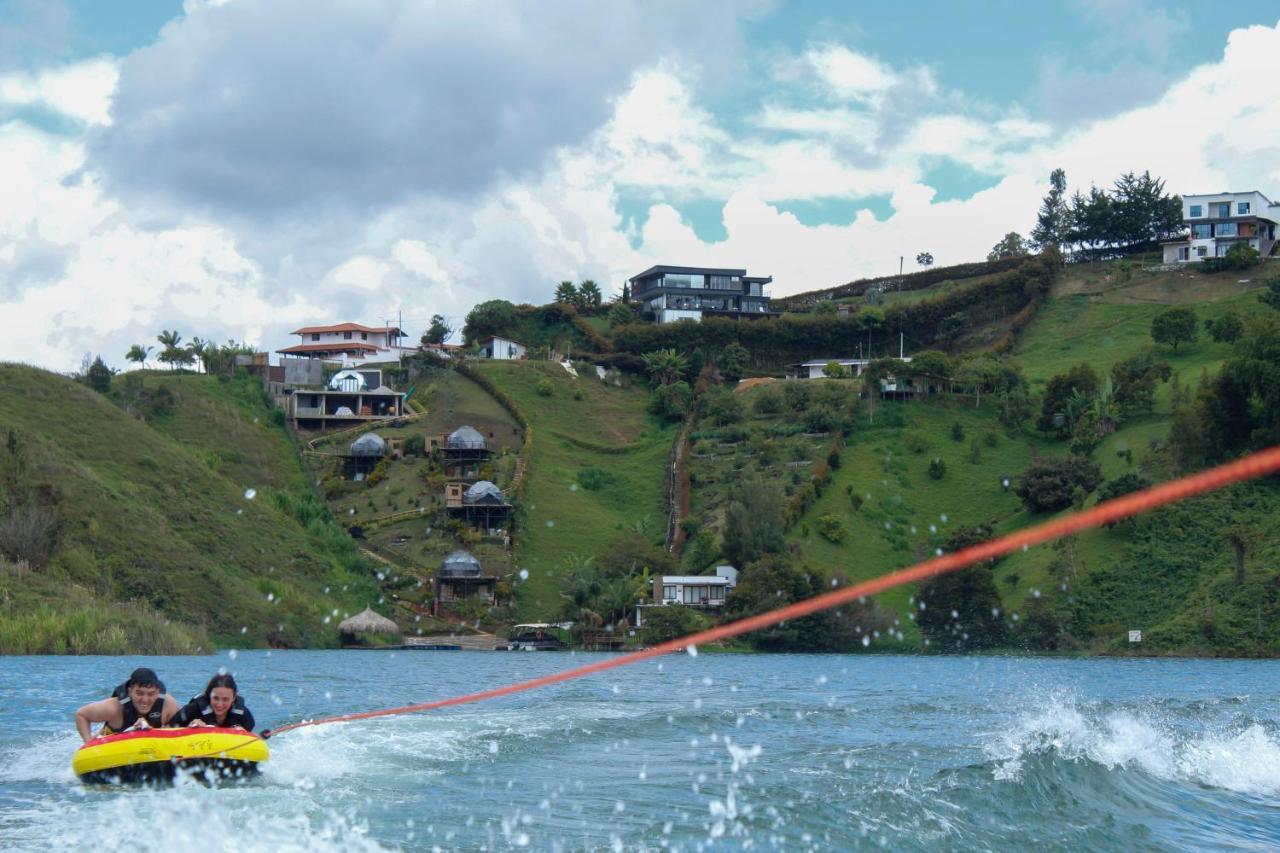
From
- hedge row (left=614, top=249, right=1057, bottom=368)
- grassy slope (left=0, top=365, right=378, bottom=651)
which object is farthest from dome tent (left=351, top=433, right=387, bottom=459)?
hedge row (left=614, top=249, right=1057, bottom=368)

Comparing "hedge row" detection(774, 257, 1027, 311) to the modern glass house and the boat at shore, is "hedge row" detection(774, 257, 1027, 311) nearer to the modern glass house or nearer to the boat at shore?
the modern glass house

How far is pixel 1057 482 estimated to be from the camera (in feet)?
252

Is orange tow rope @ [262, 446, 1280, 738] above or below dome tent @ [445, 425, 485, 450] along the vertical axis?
below

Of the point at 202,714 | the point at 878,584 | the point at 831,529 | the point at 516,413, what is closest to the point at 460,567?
the point at 831,529

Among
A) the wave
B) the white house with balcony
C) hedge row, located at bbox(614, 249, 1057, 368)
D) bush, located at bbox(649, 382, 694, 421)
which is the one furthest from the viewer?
the white house with balcony

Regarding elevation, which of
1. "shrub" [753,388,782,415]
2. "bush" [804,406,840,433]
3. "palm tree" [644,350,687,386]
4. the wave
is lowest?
the wave

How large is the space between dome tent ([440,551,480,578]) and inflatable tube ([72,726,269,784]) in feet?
187

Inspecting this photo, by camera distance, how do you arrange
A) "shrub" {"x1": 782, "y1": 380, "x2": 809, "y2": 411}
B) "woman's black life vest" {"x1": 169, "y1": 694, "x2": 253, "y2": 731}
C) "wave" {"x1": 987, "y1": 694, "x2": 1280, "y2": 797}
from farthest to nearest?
1. "shrub" {"x1": 782, "y1": 380, "x2": 809, "y2": 411}
2. "wave" {"x1": 987, "y1": 694, "x2": 1280, "y2": 797}
3. "woman's black life vest" {"x1": 169, "y1": 694, "x2": 253, "y2": 731}

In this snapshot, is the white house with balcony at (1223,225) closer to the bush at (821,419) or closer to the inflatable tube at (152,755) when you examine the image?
the bush at (821,419)

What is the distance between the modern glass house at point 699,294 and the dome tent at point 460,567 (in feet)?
177

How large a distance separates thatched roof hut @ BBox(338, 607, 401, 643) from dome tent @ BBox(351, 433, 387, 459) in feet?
70.9

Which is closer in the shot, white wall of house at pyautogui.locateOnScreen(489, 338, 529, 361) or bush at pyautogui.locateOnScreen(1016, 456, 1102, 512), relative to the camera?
bush at pyautogui.locateOnScreen(1016, 456, 1102, 512)

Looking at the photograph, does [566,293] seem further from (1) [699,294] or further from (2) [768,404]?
(2) [768,404]

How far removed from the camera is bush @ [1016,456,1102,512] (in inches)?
3009
